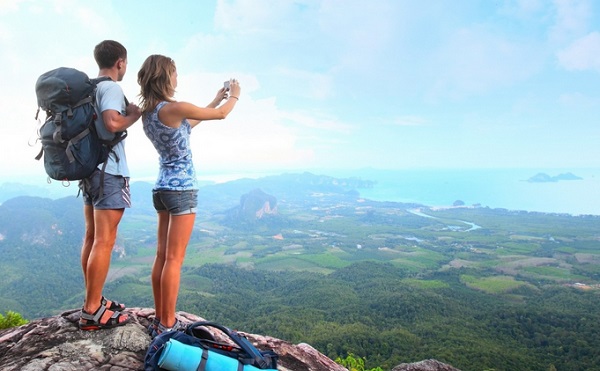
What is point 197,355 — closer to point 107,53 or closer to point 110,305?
point 110,305

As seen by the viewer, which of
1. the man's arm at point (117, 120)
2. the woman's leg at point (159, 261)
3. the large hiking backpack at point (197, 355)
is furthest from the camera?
the woman's leg at point (159, 261)

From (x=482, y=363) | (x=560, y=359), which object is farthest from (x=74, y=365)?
(x=560, y=359)

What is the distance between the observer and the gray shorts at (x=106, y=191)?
2.82 metres

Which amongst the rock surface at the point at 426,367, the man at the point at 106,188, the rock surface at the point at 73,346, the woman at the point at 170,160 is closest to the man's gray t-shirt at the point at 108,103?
the man at the point at 106,188

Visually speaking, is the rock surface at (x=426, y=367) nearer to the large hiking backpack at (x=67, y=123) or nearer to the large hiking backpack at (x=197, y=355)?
the large hiking backpack at (x=197, y=355)

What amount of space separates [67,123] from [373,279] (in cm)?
7280

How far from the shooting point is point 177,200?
9.37 ft

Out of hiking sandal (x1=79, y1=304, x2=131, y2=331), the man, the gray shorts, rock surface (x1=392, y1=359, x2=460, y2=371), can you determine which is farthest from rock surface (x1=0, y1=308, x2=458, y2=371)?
rock surface (x1=392, y1=359, x2=460, y2=371)

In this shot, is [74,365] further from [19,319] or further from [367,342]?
[367,342]

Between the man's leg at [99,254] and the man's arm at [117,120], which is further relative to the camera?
the man's leg at [99,254]

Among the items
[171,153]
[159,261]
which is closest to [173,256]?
[159,261]

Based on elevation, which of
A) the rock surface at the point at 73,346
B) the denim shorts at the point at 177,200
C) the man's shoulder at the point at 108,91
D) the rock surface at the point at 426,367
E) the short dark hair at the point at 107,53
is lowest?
the rock surface at the point at 426,367

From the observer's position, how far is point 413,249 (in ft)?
333

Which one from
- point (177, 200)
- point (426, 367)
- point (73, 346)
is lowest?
point (426, 367)
